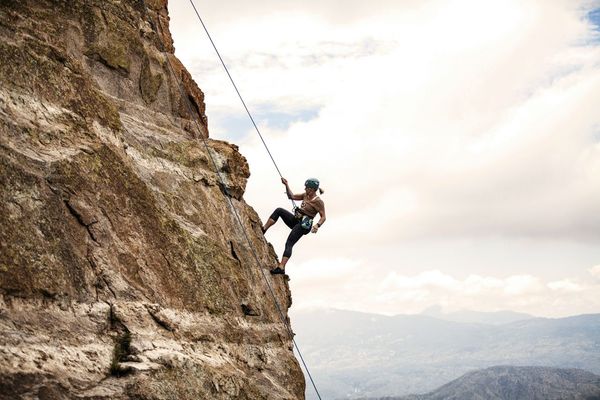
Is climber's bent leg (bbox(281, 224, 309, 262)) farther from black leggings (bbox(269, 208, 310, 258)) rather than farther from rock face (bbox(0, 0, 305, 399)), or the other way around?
rock face (bbox(0, 0, 305, 399))

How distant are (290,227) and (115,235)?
12250 millimetres

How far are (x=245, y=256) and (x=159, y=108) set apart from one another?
285 inches

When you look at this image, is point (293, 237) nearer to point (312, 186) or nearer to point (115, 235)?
point (312, 186)

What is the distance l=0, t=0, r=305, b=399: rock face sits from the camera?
44.2ft

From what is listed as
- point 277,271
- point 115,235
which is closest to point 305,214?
point 277,271

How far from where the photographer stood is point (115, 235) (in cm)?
1647

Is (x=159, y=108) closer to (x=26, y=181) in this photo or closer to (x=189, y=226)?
(x=189, y=226)

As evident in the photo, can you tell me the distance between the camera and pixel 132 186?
18.1 meters

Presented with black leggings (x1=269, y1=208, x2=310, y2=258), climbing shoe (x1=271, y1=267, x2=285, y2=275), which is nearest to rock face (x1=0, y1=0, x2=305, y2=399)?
climbing shoe (x1=271, y1=267, x2=285, y2=275)

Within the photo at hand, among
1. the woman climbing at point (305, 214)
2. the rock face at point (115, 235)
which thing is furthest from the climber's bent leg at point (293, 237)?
the rock face at point (115, 235)

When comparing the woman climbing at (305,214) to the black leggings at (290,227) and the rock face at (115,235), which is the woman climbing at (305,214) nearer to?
the black leggings at (290,227)

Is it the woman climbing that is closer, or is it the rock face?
the rock face

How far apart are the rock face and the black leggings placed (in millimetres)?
1546

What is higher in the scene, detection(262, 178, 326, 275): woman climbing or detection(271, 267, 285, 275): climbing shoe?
detection(262, 178, 326, 275): woman climbing
